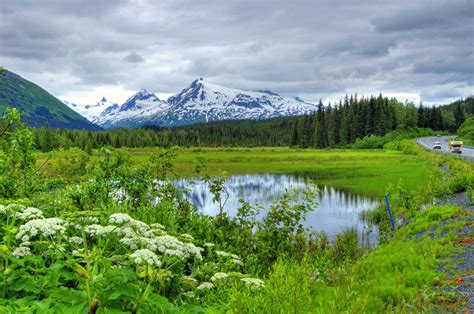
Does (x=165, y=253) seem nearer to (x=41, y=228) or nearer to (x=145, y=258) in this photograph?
(x=145, y=258)

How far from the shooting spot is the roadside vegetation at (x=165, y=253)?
14.6 ft

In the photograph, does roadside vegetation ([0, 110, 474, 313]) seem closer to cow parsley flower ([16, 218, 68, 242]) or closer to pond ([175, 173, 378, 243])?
cow parsley flower ([16, 218, 68, 242])

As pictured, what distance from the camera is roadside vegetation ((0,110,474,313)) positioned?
14.6 ft

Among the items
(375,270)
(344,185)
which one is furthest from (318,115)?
A: (375,270)

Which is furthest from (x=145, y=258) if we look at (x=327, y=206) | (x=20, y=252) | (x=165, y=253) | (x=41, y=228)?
(x=327, y=206)

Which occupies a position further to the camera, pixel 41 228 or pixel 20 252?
pixel 20 252

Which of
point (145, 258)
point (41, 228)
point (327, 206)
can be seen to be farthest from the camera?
point (327, 206)

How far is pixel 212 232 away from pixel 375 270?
448 centimetres

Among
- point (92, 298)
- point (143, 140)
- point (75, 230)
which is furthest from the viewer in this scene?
point (143, 140)

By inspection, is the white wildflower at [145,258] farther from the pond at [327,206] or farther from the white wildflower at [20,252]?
the pond at [327,206]

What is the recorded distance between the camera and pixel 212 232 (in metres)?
11.3

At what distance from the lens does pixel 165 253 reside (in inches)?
185

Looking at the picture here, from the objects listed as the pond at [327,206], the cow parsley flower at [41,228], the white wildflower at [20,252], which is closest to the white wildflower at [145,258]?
the cow parsley flower at [41,228]

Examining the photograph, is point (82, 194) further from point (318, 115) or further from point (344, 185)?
point (318, 115)
